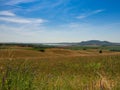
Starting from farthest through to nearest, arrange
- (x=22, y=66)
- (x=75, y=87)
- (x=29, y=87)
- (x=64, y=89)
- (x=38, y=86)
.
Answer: (x=75, y=87), (x=64, y=89), (x=22, y=66), (x=38, y=86), (x=29, y=87)

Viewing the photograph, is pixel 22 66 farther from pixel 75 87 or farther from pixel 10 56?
pixel 75 87

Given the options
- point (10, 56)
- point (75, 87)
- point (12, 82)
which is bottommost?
point (75, 87)

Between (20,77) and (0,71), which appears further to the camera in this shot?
(0,71)

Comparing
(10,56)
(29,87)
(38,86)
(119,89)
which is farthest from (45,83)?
(119,89)

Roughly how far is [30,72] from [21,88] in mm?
509

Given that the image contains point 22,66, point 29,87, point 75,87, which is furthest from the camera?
point 75,87

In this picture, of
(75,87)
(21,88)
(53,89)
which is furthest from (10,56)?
(75,87)

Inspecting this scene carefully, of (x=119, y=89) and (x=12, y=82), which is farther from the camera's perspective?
(x=119, y=89)

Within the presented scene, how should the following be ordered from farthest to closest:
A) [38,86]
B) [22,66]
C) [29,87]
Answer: [22,66] → [38,86] → [29,87]

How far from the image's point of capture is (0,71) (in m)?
5.11

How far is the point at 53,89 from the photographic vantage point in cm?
499

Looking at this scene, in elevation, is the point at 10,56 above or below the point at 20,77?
above

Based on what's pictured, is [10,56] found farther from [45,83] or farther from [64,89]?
[64,89]

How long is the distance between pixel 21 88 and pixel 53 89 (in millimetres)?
886
